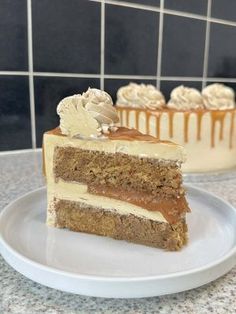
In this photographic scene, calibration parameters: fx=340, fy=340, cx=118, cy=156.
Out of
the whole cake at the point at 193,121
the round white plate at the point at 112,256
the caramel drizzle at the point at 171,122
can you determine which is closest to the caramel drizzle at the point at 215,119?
the whole cake at the point at 193,121

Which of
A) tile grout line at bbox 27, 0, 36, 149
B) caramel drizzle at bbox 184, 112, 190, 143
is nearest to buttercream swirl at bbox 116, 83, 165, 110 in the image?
caramel drizzle at bbox 184, 112, 190, 143

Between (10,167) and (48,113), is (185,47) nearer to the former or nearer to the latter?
(48,113)

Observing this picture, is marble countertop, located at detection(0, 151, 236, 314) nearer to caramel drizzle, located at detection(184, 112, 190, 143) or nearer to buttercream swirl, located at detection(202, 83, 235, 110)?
caramel drizzle, located at detection(184, 112, 190, 143)

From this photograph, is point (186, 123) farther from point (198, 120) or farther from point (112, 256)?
point (112, 256)

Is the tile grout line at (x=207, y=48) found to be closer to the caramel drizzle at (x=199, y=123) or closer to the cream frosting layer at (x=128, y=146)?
the caramel drizzle at (x=199, y=123)

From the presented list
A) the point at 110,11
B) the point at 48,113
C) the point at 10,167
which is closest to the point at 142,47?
the point at 110,11

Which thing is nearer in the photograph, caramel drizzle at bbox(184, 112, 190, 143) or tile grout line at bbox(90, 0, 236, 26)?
caramel drizzle at bbox(184, 112, 190, 143)

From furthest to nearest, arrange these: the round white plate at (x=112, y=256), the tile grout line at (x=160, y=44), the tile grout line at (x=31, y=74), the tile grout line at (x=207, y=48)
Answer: the tile grout line at (x=207, y=48) < the tile grout line at (x=160, y=44) < the tile grout line at (x=31, y=74) < the round white plate at (x=112, y=256)
